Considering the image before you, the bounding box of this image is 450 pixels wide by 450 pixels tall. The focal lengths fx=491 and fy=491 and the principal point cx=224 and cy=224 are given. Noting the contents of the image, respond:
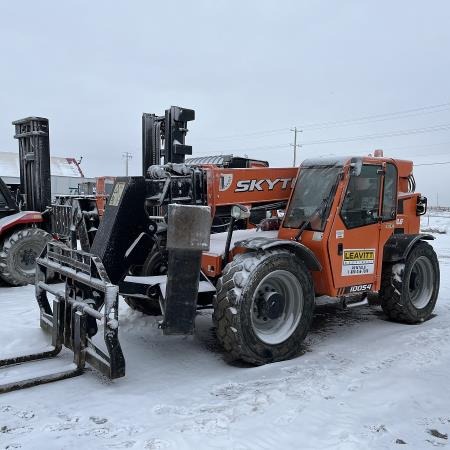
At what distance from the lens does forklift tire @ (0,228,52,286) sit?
821cm

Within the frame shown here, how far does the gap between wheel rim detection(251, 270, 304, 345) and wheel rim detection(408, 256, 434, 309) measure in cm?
227

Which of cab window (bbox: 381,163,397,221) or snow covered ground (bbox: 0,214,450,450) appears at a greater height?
cab window (bbox: 381,163,397,221)

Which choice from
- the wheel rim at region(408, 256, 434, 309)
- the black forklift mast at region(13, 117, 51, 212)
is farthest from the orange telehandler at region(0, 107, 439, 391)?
the black forklift mast at region(13, 117, 51, 212)

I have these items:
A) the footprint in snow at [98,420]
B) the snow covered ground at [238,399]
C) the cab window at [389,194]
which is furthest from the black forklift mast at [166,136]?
the footprint in snow at [98,420]

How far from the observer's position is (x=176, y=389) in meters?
4.14

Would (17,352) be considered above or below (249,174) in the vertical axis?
below

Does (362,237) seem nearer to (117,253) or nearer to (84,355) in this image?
(117,253)

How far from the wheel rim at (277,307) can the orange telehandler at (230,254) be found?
0.01 meters

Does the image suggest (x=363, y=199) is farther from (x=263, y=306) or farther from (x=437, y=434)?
(x=437, y=434)

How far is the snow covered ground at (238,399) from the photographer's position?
3.32m

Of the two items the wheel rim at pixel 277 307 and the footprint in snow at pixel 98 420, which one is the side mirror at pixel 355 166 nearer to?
the wheel rim at pixel 277 307

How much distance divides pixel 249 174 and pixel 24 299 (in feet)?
14.1

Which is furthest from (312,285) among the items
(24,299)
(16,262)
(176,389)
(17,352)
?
(16,262)

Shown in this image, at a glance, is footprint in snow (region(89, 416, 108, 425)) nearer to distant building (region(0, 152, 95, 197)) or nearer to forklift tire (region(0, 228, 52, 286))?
forklift tire (region(0, 228, 52, 286))
